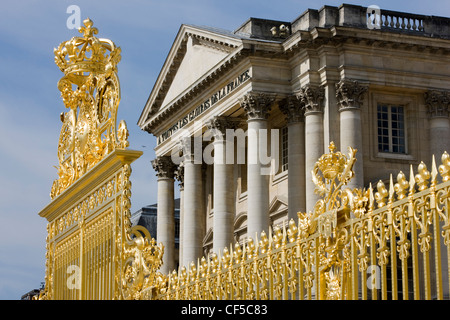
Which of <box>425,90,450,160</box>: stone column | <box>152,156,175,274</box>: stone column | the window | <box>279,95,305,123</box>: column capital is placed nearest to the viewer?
<box>425,90,450,160</box>: stone column

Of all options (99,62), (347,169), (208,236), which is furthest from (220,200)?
(347,169)

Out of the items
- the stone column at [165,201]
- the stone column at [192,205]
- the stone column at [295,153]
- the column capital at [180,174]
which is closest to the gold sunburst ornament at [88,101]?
the stone column at [295,153]

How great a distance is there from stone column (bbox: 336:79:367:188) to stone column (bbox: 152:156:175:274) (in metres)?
15.6

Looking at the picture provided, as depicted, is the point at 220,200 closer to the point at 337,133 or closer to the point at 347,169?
the point at 337,133

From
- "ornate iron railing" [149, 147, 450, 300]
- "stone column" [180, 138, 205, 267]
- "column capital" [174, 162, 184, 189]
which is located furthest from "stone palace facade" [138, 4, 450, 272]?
"ornate iron railing" [149, 147, 450, 300]

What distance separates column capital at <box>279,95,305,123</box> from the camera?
41.4 meters

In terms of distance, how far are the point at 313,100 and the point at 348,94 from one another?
1474 mm

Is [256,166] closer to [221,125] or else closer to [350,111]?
[221,125]

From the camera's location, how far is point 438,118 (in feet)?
133

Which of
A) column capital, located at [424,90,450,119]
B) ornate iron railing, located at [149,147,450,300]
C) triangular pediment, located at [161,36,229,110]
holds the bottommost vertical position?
ornate iron railing, located at [149,147,450,300]

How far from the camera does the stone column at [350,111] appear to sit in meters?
39.0

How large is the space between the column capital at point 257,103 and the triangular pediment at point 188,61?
2064mm

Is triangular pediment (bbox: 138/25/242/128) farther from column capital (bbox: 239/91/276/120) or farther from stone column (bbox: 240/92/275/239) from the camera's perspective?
stone column (bbox: 240/92/275/239)

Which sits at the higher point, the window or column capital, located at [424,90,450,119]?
column capital, located at [424,90,450,119]
